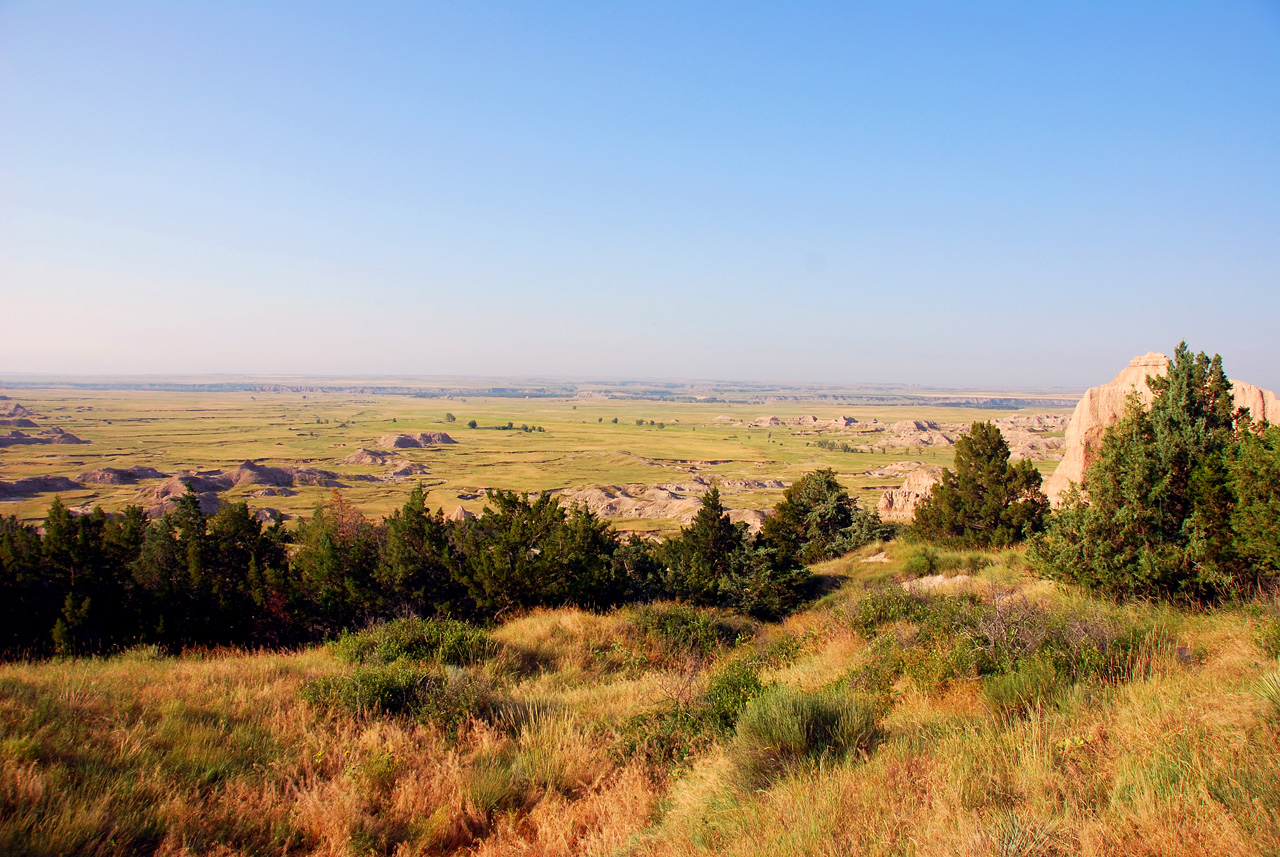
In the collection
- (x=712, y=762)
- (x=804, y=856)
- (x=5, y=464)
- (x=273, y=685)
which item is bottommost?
(x=5, y=464)

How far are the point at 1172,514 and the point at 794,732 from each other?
37.9ft

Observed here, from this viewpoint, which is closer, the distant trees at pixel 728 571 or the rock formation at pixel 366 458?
the distant trees at pixel 728 571

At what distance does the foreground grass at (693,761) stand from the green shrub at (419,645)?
942mm

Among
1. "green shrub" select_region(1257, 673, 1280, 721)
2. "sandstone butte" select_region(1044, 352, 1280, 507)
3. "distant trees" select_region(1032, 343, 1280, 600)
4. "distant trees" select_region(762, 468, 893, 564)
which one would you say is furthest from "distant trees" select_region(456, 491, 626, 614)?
"sandstone butte" select_region(1044, 352, 1280, 507)

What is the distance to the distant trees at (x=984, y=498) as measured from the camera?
26688mm

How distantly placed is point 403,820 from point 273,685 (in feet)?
12.5

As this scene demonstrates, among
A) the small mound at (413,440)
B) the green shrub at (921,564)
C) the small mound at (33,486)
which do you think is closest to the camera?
the green shrub at (921,564)

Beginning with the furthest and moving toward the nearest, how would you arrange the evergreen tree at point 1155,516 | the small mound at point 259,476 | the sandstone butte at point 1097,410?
1. the small mound at point 259,476
2. the sandstone butte at point 1097,410
3. the evergreen tree at point 1155,516

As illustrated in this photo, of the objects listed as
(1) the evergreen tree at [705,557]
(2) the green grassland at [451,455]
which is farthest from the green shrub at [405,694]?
(2) the green grassland at [451,455]

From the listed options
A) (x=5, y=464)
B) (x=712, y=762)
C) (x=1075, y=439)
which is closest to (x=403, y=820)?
(x=712, y=762)

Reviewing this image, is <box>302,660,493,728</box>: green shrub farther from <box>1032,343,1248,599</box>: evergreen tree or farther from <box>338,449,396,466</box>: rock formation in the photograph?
<box>338,449,396,466</box>: rock formation

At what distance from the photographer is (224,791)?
16.6ft

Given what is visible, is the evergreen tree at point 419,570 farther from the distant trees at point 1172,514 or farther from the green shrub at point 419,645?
the distant trees at point 1172,514

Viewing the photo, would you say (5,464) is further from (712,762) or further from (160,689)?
(712,762)
